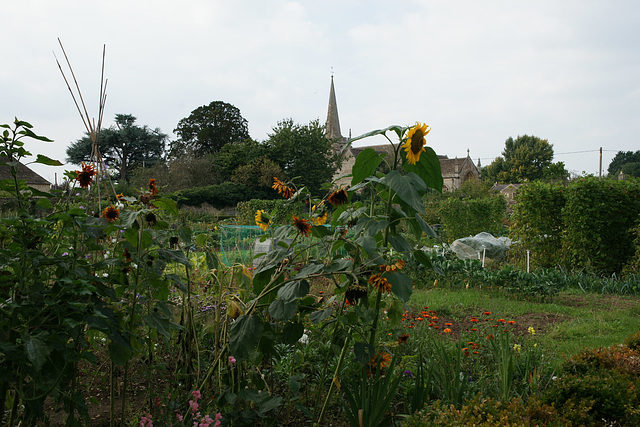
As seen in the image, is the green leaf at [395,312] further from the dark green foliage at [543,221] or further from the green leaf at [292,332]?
the dark green foliage at [543,221]

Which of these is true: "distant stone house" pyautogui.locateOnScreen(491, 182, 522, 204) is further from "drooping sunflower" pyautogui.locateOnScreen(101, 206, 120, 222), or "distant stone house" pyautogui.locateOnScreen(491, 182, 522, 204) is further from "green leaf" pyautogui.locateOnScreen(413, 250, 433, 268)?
"drooping sunflower" pyautogui.locateOnScreen(101, 206, 120, 222)

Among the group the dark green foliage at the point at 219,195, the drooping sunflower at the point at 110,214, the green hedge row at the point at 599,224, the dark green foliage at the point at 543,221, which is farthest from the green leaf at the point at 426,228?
the dark green foliage at the point at 219,195

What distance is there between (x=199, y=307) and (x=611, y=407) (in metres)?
2.57

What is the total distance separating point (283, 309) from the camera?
150 centimetres

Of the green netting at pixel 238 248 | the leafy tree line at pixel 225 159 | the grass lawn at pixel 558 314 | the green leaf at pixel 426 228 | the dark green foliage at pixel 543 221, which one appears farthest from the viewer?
the leafy tree line at pixel 225 159

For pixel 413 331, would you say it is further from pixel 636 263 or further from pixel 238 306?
pixel 636 263

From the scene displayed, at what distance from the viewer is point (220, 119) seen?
3959 cm

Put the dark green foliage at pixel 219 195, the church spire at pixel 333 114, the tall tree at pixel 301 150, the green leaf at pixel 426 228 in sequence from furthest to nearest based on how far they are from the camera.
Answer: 1. the church spire at pixel 333 114
2. the tall tree at pixel 301 150
3. the dark green foliage at pixel 219 195
4. the green leaf at pixel 426 228

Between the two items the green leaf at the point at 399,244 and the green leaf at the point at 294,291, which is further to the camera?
the green leaf at the point at 399,244

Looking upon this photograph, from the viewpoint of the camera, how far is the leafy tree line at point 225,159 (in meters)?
29.3

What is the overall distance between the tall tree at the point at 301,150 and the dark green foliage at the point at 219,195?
16.5 ft

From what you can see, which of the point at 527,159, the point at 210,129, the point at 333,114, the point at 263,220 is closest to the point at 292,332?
the point at 263,220

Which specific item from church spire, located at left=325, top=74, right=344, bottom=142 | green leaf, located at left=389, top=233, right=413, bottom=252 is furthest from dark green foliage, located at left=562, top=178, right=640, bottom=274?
church spire, located at left=325, top=74, right=344, bottom=142

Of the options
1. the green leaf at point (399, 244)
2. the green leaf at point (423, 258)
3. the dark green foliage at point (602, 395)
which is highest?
the green leaf at point (399, 244)
